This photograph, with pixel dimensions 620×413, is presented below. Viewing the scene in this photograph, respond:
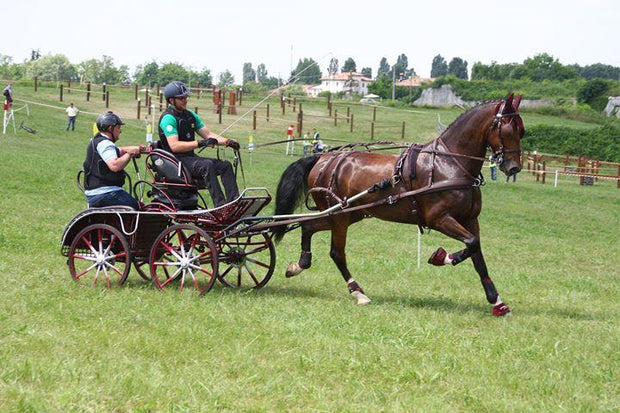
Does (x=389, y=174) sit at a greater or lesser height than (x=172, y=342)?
greater

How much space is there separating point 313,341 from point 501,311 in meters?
2.73

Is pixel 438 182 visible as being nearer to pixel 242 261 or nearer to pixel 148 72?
pixel 242 261

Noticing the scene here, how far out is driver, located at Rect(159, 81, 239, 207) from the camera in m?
8.95

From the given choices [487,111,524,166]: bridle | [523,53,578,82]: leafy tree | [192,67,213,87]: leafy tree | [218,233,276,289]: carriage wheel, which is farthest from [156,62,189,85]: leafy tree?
[487,111,524,166]: bridle

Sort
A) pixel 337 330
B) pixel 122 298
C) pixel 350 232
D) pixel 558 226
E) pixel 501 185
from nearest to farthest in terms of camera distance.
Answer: pixel 337 330, pixel 122 298, pixel 350 232, pixel 558 226, pixel 501 185

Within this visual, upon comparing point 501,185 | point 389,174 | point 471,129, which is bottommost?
point 501,185

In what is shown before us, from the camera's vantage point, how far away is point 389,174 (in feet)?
30.6

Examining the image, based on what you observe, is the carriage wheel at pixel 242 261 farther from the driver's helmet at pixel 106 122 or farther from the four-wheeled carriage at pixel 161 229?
the driver's helmet at pixel 106 122

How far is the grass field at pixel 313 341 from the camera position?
543 cm

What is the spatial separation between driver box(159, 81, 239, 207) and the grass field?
4.06 feet

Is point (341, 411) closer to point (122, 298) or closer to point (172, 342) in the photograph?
point (172, 342)

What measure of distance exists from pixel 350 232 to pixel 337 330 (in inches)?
397

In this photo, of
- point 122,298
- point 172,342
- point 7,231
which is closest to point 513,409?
point 172,342

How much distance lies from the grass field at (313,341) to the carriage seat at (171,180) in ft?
3.62
